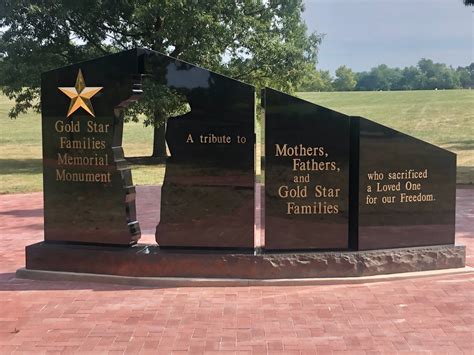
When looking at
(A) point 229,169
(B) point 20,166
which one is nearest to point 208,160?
(A) point 229,169

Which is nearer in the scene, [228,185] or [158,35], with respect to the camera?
[228,185]

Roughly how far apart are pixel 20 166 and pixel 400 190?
60.7 ft

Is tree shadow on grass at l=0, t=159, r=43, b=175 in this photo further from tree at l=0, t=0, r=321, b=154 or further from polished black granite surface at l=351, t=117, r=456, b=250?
polished black granite surface at l=351, t=117, r=456, b=250

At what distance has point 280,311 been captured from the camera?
5.04 m

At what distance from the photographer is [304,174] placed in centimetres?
593

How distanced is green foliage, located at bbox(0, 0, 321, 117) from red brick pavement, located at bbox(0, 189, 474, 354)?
1523 cm

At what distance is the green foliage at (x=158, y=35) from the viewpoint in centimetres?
2012

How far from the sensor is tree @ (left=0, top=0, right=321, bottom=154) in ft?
66.0

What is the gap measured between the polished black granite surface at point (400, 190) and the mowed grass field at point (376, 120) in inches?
404

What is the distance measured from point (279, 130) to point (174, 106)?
15.6 metres

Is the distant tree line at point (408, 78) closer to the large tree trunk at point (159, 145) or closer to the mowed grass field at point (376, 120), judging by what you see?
the mowed grass field at point (376, 120)

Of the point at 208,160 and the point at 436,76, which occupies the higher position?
the point at 436,76

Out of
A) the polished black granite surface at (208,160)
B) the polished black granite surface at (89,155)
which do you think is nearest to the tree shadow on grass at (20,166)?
the polished black granite surface at (89,155)

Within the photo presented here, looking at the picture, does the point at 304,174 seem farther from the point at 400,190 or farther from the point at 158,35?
the point at 158,35
